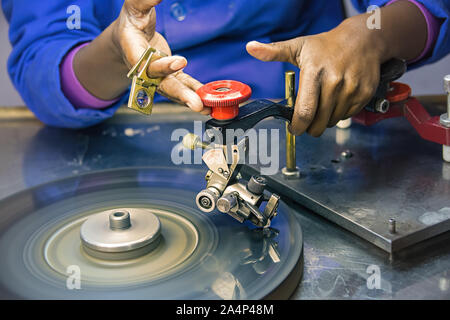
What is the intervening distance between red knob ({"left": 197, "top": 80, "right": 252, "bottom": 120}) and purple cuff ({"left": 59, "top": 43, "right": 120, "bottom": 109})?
616 mm

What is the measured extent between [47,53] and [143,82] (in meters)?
0.66

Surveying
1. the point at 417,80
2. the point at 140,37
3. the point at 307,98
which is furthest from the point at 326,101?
the point at 417,80

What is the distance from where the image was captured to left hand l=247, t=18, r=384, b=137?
0.93 meters

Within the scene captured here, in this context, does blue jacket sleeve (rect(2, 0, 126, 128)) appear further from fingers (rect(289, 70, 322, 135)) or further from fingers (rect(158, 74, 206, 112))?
fingers (rect(289, 70, 322, 135))

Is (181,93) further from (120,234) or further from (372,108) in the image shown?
(372,108)

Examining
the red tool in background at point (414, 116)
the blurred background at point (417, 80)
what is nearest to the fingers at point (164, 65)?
the red tool in background at point (414, 116)

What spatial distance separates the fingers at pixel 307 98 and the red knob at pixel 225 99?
177mm

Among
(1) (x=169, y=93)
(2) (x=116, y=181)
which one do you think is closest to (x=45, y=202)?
(2) (x=116, y=181)

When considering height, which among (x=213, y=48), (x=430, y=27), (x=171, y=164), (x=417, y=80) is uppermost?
(x=430, y=27)

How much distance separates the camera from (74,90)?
134 centimetres

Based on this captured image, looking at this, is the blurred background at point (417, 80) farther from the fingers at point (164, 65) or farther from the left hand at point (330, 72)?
the fingers at point (164, 65)

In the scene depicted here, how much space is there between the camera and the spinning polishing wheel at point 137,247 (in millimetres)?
701

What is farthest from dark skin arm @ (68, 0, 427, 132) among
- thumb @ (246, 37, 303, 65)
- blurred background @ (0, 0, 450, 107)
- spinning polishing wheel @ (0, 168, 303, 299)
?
blurred background @ (0, 0, 450, 107)

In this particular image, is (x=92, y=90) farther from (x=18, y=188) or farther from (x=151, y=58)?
(x=151, y=58)
